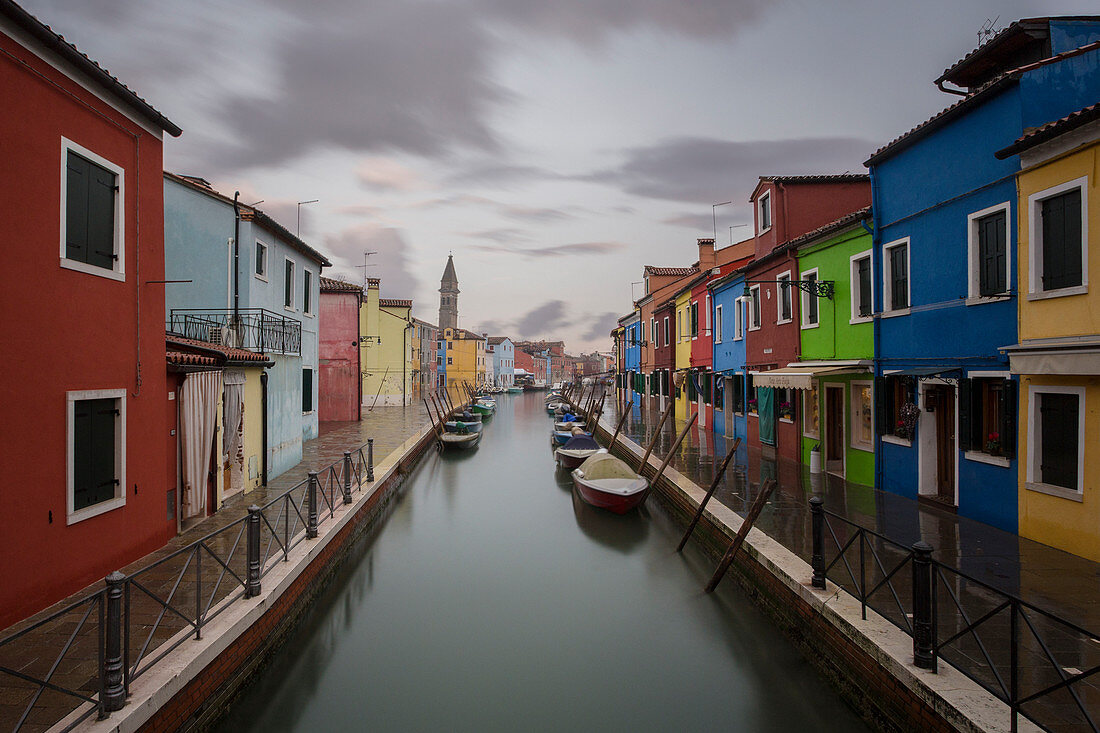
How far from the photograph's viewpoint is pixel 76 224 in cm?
645

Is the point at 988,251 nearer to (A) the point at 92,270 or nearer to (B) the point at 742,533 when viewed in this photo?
(B) the point at 742,533

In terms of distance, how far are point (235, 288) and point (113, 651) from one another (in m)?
10.5

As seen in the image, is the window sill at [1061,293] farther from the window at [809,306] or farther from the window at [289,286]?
the window at [289,286]

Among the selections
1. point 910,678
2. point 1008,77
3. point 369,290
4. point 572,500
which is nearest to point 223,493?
point 572,500

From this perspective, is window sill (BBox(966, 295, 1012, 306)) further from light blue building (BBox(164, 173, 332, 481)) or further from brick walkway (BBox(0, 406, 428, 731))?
light blue building (BBox(164, 173, 332, 481))

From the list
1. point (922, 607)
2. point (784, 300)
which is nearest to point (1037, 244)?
point (922, 607)

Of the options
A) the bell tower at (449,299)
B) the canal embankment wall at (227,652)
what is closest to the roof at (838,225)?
the canal embankment wall at (227,652)

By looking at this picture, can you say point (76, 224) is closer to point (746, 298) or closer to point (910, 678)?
point (910, 678)

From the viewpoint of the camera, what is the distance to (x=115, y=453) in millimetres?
6977

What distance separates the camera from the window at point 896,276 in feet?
34.1

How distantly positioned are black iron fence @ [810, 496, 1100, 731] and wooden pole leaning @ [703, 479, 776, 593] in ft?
5.15

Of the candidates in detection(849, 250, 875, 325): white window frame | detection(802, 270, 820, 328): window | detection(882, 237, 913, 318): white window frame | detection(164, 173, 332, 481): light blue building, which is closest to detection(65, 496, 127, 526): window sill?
detection(164, 173, 332, 481): light blue building

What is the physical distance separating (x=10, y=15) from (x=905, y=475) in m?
13.4

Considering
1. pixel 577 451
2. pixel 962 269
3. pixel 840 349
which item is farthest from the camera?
pixel 577 451
